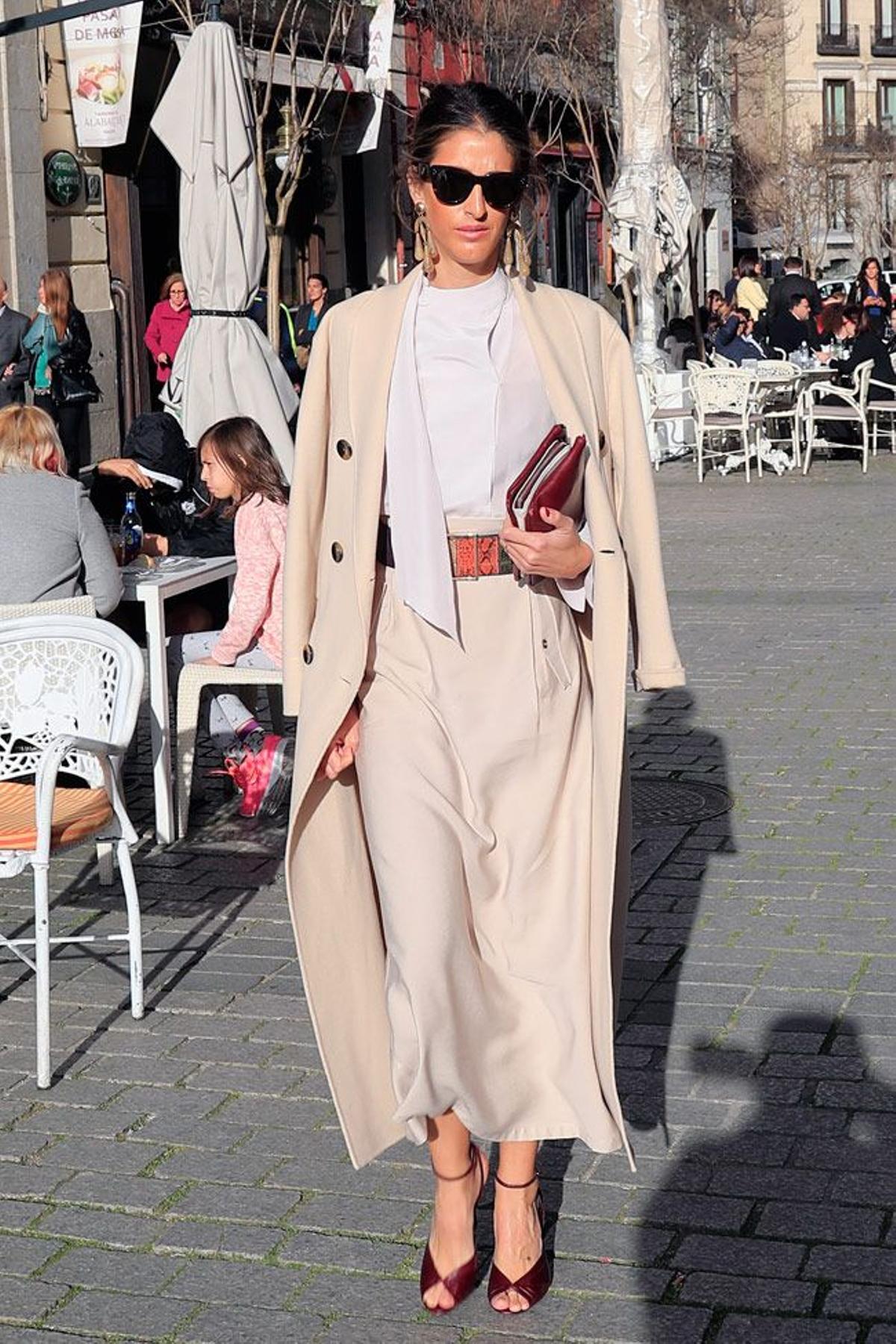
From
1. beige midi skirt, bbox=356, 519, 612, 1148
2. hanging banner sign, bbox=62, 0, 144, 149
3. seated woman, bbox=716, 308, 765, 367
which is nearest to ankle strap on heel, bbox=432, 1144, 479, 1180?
beige midi skirt, bbox=356, 519, 612, 1148

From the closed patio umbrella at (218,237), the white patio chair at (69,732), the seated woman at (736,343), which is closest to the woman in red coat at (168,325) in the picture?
the seated woman at (736,343)

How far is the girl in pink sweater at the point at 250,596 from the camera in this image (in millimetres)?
7281

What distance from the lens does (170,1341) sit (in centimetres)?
371

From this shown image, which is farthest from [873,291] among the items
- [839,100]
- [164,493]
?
[839,100]

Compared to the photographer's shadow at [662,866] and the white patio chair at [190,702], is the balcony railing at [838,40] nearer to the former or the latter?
the photographer's shadow at [662,866]

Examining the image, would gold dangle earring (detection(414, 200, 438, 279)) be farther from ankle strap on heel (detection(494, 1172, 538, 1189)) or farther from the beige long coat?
ankle strap on heel (detection(494, 1172, 538, 1189))

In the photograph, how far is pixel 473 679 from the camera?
12.3 ft

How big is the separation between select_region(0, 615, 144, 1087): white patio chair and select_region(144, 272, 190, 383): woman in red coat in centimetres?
1544

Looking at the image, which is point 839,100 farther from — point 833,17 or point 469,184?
point 469,184

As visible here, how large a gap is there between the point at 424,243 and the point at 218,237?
8.11 m

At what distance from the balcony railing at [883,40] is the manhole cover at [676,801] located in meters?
85.3

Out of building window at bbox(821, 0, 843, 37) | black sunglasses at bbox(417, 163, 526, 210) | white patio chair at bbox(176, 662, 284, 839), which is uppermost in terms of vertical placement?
building window at bbox(821, 0, 843, 37)

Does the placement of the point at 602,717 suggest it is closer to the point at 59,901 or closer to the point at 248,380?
the point at 59,901

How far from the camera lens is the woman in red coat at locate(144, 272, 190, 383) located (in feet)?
69.1
